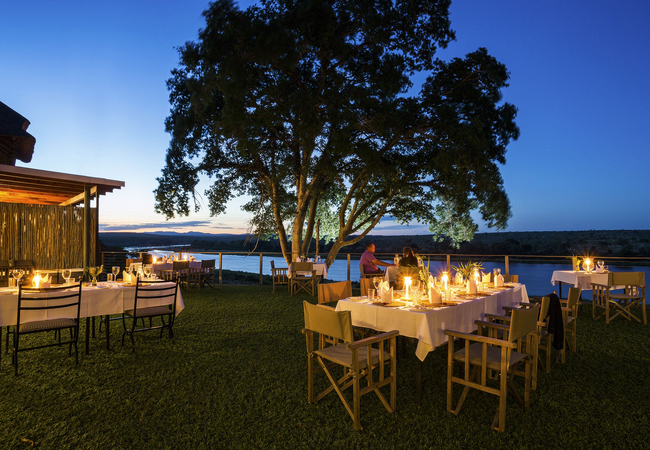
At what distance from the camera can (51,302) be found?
161 inches

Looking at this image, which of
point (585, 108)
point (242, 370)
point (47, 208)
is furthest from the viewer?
point (585, 108)

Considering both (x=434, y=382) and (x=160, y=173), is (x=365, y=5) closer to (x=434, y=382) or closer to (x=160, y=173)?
(x=160, y=173)

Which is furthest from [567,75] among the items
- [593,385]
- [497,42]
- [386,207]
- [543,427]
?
[543,427]

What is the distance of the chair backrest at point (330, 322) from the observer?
2611 mm

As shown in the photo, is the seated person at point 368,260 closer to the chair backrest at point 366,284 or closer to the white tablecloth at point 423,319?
the chair backrest at point 366,284

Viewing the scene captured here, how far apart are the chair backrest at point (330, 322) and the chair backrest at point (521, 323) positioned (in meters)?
1.21

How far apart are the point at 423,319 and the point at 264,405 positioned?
5.10 ft

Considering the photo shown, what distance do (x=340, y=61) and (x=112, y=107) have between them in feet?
29.3

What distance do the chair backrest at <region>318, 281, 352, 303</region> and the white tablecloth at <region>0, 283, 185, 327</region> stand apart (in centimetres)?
239

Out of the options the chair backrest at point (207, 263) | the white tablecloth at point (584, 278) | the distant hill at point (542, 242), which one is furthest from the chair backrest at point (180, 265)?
the distant hill at point (542, 242)

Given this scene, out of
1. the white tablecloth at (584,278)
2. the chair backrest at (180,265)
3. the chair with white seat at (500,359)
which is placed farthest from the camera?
the chair backrest at (180,265)

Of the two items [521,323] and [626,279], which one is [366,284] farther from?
[626,279]

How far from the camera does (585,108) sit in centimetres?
Answer: 1631

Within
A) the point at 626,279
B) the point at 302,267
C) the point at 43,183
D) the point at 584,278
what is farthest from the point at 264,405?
the point at 43,183
